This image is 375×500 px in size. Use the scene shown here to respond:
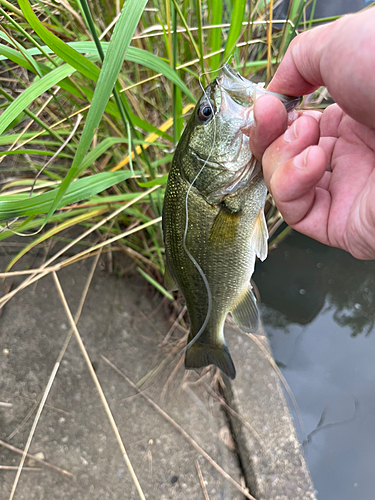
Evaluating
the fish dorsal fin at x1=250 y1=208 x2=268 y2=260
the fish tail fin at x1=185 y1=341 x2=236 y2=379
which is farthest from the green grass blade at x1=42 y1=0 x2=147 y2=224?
the fish tail fin at x1=185 y1=341 x2=236 y2=379

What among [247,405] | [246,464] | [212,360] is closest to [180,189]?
[212,360]

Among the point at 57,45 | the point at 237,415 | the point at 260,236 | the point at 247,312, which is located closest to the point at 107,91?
the point at 57,45

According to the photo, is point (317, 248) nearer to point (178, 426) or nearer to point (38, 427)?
point (178, 426)

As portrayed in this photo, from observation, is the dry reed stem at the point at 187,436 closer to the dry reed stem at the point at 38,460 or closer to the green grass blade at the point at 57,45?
the dry reed stem at the point at 38,460

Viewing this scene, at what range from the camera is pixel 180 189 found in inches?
36.2

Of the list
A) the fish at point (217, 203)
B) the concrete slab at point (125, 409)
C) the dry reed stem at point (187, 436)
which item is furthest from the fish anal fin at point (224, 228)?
the dry reed stem at point (187, 436)

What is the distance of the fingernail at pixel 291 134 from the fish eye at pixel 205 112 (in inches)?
8.8

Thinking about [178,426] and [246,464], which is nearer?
[246,464]

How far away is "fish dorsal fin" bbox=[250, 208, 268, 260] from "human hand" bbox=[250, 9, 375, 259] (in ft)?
0.36

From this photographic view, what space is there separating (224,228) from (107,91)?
49 cm

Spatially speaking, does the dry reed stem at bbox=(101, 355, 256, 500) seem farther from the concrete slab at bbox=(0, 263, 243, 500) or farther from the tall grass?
the tall grass

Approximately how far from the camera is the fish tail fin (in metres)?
1.25

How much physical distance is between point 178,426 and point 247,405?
346 millimetres

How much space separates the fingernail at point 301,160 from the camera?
0.67 metres
